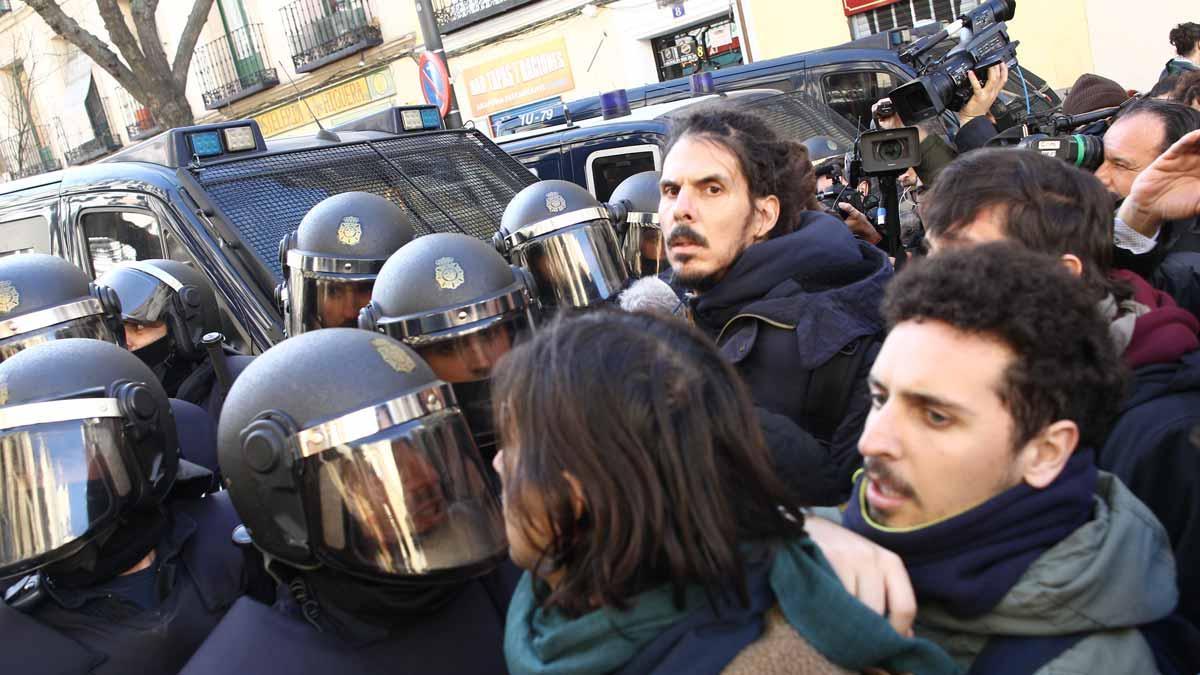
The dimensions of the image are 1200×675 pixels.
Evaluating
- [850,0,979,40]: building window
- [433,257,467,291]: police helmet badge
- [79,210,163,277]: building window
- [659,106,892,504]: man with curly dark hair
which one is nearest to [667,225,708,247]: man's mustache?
[659,106,892,504]: man with curly dark hair

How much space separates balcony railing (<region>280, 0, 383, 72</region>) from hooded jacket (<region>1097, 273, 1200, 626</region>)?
2130 cm

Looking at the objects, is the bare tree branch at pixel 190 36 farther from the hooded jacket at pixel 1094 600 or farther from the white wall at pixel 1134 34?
the hooded jacket at pixel 1094 600

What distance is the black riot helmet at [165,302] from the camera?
382cm

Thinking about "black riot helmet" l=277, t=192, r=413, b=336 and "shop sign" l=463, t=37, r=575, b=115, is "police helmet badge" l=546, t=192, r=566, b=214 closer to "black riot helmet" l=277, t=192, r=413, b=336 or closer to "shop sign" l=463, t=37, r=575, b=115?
"black riot helmet" l=277, t=192, r=413, b=336

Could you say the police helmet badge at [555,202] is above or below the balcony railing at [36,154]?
below

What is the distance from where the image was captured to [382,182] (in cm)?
486

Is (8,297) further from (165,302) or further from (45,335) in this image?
(165,302)

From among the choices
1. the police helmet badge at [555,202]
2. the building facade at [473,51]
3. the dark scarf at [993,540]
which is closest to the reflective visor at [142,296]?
the police helmet badge at [555,202]

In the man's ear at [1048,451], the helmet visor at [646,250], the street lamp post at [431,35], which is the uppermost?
the street lamp post at [431,35]

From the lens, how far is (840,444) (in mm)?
2180

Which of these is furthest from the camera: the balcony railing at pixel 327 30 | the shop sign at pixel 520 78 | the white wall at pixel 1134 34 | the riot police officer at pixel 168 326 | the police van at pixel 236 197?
the balcony railing at pixel 327 30

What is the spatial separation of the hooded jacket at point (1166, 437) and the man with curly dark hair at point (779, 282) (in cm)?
50

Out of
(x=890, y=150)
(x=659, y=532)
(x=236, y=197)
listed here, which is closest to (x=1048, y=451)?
(x=659, y=532)

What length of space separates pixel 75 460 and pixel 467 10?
19.4 meters
